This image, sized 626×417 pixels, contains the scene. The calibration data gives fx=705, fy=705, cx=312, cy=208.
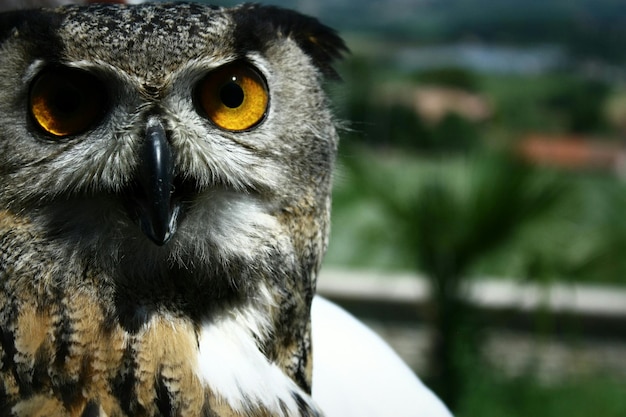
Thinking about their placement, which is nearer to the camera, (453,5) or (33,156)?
(33,156)

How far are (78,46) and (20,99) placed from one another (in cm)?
11

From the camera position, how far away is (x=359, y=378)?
1.24m

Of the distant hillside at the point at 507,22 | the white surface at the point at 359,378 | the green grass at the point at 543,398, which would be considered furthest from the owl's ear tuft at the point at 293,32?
the distant hillside at the point at 507,22

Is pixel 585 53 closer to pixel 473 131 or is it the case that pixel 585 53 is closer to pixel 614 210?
pixel 614 210

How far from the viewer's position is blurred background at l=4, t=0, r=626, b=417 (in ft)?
9.07

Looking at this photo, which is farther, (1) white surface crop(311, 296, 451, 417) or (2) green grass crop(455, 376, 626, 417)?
(2) green grass crop(455, 376, 626, 417)

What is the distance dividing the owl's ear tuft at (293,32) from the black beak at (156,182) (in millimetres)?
183

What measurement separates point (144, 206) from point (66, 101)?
16cm

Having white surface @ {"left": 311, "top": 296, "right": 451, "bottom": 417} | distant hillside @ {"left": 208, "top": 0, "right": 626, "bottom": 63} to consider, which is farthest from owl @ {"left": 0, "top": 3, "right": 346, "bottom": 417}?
distant hillside @ {"left": 208, "top": 0, "right": 626, "bottom": 63}

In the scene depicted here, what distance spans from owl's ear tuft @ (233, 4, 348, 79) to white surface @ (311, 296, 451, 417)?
1.54 feet

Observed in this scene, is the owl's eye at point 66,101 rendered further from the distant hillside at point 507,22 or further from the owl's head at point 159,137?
the distant hillside at point 507,22

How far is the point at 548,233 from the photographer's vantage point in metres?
3.62

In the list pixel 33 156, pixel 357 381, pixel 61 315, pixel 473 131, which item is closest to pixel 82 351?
Answer: pixel 61 315

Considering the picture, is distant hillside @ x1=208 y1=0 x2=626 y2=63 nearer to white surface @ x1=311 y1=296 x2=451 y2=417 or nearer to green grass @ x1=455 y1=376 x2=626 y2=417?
green grass @ x1=455 y1=376 x2=626 y2=417
